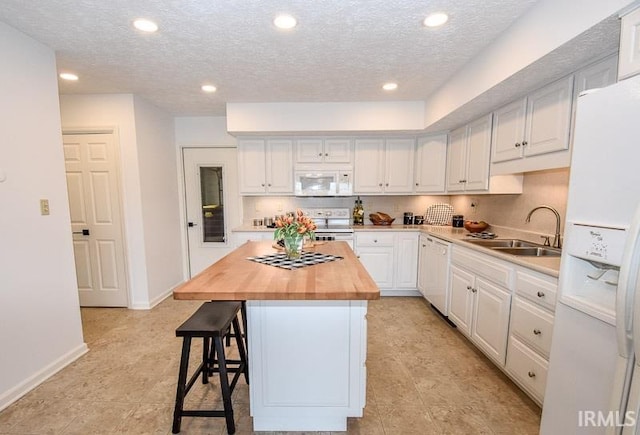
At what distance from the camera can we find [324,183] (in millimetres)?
3723

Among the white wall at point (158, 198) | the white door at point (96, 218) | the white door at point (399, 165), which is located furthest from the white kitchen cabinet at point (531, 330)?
the white door at point (96, 218)

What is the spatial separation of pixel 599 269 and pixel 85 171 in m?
4.46

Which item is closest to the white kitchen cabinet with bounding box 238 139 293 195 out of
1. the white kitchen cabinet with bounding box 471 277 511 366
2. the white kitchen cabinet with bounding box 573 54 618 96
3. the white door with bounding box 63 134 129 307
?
the white door with bounding box 63 134 129 307

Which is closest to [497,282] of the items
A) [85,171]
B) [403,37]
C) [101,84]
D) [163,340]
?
[403,37]

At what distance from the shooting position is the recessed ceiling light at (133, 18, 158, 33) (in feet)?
5.71

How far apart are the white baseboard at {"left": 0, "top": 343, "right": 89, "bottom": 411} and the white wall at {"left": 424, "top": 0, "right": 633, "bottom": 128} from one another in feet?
13.0

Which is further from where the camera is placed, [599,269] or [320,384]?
[320,384]

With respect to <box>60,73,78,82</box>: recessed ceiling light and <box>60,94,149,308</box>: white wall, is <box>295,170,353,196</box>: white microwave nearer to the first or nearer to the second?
<box>60,94,149,308</box>: white wall

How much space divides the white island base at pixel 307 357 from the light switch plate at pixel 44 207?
5.99ft

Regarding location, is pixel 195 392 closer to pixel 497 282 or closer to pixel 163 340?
pixel 163 340

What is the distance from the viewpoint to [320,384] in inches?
59.4

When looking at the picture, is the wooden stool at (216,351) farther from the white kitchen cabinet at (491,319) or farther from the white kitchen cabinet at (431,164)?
the white kitchen cabinet at (431,164)

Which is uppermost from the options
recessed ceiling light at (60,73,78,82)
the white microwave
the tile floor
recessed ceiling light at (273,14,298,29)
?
recessed ceiling light at (60,73,78,82)

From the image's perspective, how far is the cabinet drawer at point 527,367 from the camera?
1.63 metres
